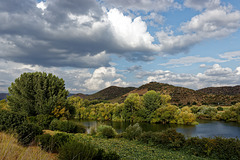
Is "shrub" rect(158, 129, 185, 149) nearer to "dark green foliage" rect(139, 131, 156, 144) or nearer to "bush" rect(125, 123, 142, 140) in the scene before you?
"dark green foliage" rect(139, 131, 156, 144)

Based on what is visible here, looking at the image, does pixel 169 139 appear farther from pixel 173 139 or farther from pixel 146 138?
pixel 146 138

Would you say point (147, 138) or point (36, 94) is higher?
point (36, 94)

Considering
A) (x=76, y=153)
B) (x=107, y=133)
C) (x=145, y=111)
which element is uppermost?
(x=76, y=153)

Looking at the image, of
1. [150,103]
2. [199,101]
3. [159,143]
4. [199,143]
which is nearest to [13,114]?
[159,143]

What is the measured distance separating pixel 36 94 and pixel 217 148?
2609 cm

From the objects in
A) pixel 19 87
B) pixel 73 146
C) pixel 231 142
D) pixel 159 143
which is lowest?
pixel 159 143

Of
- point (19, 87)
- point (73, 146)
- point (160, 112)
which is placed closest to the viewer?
point (73, 146)

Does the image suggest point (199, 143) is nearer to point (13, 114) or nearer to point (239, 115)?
point (13, 114)

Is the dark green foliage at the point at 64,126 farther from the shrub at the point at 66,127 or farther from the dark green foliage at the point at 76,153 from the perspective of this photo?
the dark green foliage at the point at 76,153

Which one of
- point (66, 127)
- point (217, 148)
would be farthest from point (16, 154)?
point (66, 127)

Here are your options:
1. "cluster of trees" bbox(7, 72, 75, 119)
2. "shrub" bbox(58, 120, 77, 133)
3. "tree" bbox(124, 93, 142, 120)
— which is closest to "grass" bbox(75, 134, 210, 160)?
"shrub" bbox(58, 120, 77, 133)

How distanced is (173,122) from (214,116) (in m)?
14.9

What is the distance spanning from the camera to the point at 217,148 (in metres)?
11.1

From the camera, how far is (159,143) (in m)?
13.5
